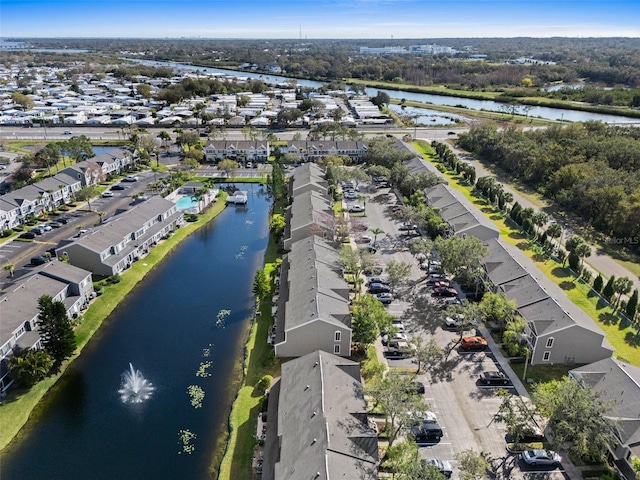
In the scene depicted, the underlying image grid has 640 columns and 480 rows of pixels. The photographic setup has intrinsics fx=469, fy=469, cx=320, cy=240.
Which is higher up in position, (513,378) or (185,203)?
(185,203)

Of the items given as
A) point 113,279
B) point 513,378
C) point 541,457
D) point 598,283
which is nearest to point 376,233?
point 598,283

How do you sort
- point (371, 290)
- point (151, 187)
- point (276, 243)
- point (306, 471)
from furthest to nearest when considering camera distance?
point (151, 187) < point (276, 243) < point (371, 290) < point (306, 471)

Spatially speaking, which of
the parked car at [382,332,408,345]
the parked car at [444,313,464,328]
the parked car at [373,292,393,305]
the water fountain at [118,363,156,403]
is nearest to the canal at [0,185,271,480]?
the water fountain at [118,363,156,403]

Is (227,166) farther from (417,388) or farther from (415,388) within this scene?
(415,388)

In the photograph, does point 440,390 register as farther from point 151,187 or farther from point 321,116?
point 321,116

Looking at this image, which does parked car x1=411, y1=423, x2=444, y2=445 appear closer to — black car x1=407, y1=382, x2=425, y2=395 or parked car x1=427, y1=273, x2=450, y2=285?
black car x1=407, y1=382, x2=425, y2=395

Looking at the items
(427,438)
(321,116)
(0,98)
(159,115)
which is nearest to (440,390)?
(427,438)

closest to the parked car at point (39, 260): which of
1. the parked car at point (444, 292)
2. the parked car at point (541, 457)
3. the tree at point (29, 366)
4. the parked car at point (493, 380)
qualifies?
the tree at point (29, 366)
